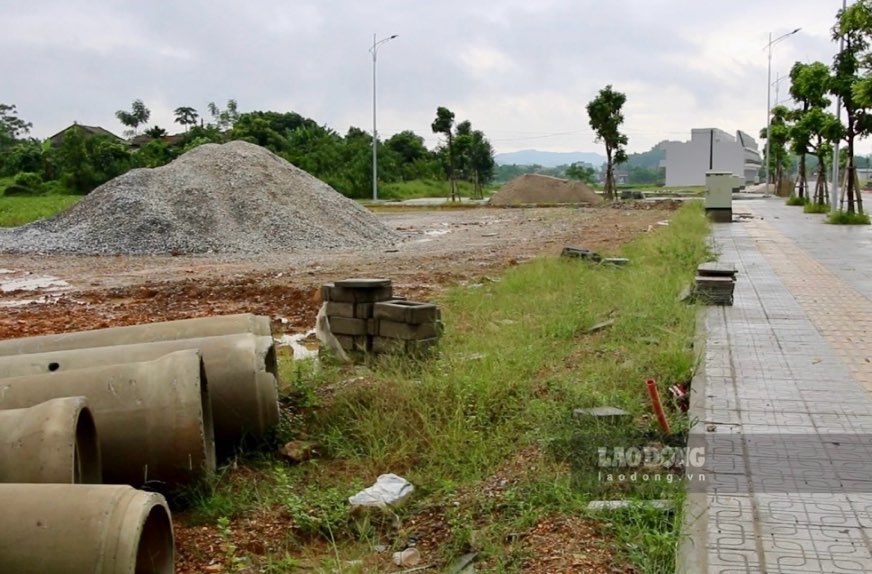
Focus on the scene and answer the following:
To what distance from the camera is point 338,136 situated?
57.8 meters

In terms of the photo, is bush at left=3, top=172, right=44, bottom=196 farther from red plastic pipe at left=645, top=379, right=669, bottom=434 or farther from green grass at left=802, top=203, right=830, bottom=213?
red plastic pipe at left=645, top=379, right=669, bottom=434

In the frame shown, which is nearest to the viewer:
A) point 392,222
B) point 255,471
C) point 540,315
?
point 255,471

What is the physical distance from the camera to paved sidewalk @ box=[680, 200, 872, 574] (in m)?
3.34

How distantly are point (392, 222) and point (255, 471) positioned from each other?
78.9 ft

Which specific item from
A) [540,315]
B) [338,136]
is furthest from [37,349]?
[338,136]

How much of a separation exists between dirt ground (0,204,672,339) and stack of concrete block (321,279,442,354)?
2206 mm

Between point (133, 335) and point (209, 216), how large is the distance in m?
14.9

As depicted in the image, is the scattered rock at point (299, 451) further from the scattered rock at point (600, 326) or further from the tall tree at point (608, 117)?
the tall tree at point (608, 117)

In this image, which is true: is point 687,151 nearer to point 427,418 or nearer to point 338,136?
point 338,136

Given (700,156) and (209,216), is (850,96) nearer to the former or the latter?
(209,216)

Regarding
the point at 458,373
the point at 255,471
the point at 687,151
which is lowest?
the point at 255,471

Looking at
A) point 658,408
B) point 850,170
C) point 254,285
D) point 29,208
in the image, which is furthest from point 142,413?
point 29,208

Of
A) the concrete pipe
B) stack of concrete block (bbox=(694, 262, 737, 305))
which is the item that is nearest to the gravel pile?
stack of concrete block (bbox=(694, 262, 737, 305))

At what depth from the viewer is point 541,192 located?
45.2 metres
